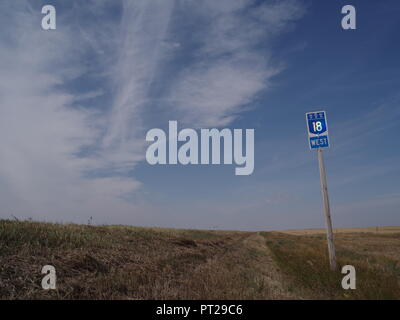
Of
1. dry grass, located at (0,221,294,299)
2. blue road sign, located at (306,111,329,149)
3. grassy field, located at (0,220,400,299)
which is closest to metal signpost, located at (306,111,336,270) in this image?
blue road sign, located at (306,111,329,149)

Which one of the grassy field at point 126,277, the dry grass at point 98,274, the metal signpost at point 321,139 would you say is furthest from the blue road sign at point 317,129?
the dry grass at point 98,274

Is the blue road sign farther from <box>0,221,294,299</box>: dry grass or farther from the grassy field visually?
<box>0,221,294,299</box>: dry grass

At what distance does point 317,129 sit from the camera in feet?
35.4

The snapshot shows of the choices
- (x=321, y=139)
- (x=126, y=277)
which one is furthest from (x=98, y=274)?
(x=321, y=139)

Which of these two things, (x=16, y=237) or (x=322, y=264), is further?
(x=322, y=264)

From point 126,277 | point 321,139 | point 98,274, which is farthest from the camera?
point 321,139

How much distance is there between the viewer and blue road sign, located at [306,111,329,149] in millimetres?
10719

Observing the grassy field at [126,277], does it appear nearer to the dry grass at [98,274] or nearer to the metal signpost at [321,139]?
the dry grass at [98,274]

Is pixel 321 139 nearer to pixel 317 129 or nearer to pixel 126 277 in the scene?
pixel 317 129
